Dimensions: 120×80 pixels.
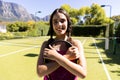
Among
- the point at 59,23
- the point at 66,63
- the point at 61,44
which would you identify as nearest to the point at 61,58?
the point at 66,63

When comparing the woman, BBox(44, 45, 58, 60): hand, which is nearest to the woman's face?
the woman

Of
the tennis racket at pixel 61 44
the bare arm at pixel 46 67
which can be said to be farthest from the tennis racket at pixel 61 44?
the bare arm at pixel 46 67


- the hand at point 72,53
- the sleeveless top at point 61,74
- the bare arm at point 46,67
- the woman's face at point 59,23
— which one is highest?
the woman's face at point 59,23

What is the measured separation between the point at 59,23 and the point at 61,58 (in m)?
0.33

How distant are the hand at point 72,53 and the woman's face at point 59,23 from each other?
187mm

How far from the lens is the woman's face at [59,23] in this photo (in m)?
2.17

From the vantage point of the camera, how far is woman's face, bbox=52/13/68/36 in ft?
7.11

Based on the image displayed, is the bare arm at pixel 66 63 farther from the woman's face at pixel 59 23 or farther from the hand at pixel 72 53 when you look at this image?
the woman's face at pixel 59 23

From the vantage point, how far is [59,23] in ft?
7.11

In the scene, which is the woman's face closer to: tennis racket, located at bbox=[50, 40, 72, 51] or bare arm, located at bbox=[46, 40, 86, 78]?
tennis racket, located at bbox=[50, 40, 72, 51]

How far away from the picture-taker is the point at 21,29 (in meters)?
77.0

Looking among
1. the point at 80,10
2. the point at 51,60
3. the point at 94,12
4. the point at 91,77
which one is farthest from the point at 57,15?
the point at 80,10

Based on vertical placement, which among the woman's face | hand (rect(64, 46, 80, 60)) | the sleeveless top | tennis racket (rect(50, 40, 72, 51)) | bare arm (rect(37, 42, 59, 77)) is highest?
the woman's face

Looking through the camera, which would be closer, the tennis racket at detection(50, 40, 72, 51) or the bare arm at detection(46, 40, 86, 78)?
the bare arm at detection(46, 40, 86, 78)
